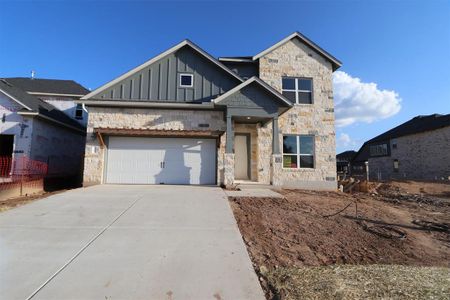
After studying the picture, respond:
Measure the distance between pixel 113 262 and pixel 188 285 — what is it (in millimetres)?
1432

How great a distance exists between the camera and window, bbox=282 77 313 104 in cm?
1349

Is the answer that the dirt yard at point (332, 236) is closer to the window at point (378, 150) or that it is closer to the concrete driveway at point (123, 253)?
the concrete driveway at point (123, 253)

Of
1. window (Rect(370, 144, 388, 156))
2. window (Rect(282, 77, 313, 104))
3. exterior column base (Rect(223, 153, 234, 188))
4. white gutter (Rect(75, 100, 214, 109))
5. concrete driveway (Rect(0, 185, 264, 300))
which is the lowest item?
concrete driveway (Rect(0, 185, 264, 300))

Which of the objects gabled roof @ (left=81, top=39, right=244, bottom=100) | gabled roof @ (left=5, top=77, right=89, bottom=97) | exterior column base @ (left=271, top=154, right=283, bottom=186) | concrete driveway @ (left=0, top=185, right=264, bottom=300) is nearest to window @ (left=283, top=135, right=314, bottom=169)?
exterior column base @ (left=271, top=154, right=283, bottom=186)

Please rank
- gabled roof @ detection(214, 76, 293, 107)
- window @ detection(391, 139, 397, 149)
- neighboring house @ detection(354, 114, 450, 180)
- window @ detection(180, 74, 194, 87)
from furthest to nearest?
window @ detection(391, 139, 397, 149) → neighboring house @ detection(354, 114, 450, 180) → window @ detection(180, 74, 194, 87) → gabled roof @ detection(214, 76, 293, 107)

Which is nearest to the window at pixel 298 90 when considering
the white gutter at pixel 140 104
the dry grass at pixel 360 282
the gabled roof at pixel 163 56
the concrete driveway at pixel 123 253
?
the gabled roof at pixel 163 56

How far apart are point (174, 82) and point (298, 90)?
22.6 feet

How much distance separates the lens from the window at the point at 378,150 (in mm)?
30469

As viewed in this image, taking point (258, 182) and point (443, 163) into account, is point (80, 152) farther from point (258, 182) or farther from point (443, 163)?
point (443, 163)

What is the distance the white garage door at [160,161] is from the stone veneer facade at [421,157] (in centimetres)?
2312

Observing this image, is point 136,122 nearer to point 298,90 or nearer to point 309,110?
point 298,90

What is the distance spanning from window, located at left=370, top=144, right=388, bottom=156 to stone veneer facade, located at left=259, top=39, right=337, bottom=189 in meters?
22.2

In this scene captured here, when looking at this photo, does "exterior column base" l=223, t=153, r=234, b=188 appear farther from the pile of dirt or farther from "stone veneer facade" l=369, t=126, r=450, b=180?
"stone veneer facade" l=369, t=126, r=450, b=180

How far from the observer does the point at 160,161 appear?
12039 millimetres
